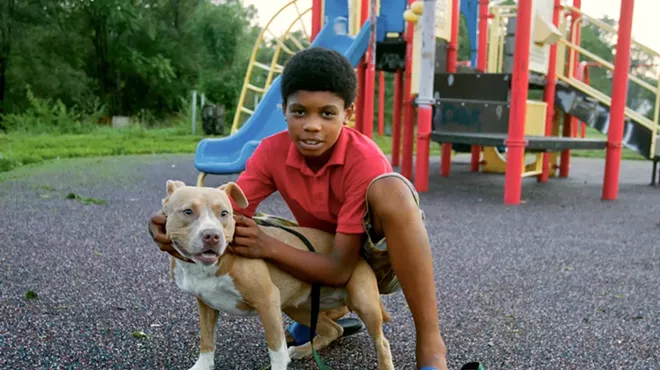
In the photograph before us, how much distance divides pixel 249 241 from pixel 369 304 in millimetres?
391

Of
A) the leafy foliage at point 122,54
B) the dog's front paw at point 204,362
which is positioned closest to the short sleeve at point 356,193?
the dog's front paw at point 204,362

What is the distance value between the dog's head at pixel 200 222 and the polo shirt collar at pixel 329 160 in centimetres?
31

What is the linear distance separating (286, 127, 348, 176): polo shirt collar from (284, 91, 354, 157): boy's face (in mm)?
28

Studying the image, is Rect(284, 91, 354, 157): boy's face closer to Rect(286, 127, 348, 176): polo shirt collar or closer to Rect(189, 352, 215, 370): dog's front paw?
Rect(286, 127, 348, 176): polo shirt collar

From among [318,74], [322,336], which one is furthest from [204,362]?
[318,74]

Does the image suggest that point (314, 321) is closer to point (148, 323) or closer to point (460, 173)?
point (148, 323)

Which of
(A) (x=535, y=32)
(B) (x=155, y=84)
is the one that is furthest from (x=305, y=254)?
(B) (x=155, y=84)

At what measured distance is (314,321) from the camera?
70.9 inches

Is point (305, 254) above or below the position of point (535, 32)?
below

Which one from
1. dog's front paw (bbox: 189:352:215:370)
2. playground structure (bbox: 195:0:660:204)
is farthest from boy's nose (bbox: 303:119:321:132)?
playground structure (bbox: 195:0:660:204)

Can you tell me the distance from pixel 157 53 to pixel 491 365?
2698cm

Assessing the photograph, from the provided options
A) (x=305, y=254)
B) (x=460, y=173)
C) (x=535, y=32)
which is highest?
(x=535, y=32)

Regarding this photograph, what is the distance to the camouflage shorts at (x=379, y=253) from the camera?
5.68ft

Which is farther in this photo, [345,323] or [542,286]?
[542,286]
